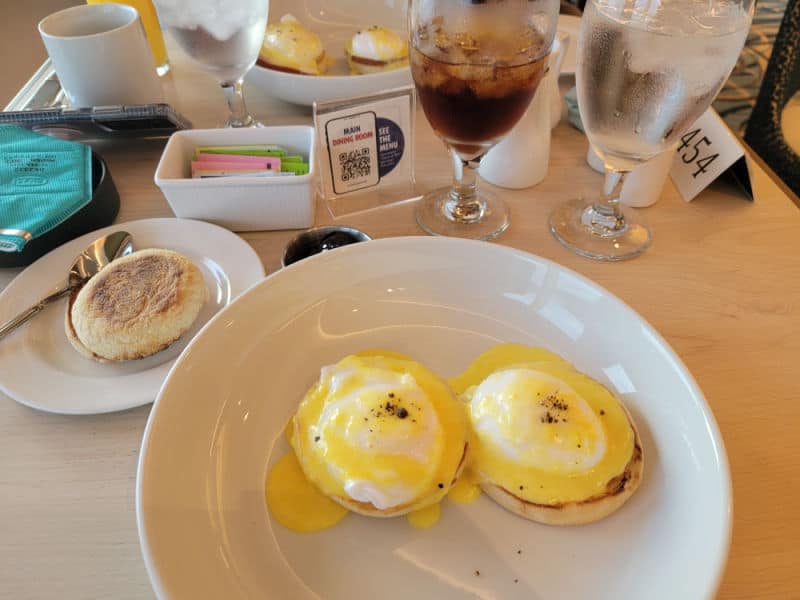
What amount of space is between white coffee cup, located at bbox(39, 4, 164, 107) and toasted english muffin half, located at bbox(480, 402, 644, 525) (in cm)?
103

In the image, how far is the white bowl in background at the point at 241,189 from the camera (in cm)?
87

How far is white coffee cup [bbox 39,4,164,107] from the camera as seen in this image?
1.01 m

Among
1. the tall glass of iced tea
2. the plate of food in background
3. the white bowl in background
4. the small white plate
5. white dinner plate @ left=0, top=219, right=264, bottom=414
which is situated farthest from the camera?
the small white plate

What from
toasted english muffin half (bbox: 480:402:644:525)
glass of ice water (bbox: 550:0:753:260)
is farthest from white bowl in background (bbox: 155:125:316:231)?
toasted english muffin half (bbox: 480:402:644:525)

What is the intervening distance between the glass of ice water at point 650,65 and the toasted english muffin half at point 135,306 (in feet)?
2.03

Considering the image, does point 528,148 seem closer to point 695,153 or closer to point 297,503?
point 695,153

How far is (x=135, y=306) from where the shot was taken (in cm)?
71

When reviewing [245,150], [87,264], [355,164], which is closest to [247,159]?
[245,150]

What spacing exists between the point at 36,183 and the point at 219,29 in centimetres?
41

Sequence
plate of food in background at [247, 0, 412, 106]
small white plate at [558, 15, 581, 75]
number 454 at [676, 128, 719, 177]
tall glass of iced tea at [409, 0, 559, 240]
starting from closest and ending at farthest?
1. tall glass of iced tea at [409, 0, 559, 240]
2. number 454 at [676, 128, 719, 177]
3. plate of food in background at [247, 0, 412, 106]
4. small white plate at [558, 15, 581, 75]

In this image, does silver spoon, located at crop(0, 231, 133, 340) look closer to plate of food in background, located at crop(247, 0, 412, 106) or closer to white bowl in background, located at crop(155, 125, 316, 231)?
white bowl in background, located at crop(155, 125, 316, 231)

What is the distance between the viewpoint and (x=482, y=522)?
56 centimetres

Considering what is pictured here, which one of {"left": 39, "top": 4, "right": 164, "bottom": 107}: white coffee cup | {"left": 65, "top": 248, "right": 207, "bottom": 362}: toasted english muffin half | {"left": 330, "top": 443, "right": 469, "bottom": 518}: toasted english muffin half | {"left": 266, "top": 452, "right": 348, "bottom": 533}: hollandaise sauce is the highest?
{"left": 39, "top": 4, "right": 164, "bottom": 107}: white coffee cup

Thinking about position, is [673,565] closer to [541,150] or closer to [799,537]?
[799,537]
